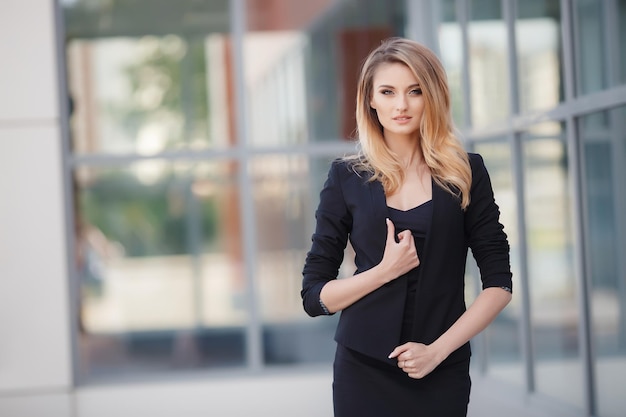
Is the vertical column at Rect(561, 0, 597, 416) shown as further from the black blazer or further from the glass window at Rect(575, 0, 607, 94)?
the black blazer

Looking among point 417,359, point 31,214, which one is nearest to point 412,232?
point 417,359

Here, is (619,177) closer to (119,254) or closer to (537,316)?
(537,316)

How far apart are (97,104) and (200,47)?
920 mm

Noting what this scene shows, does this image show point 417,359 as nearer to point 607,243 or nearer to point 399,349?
point 399,349

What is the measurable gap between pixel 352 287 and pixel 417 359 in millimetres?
204

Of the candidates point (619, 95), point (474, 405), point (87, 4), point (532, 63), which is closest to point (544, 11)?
point (532, 63)

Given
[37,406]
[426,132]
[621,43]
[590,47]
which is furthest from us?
[37,406]

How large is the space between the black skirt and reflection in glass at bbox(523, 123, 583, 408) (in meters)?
3.07

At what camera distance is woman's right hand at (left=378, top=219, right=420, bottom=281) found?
2.08 m

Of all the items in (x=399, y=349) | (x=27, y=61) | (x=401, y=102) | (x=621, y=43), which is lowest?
(x=399, y=349)

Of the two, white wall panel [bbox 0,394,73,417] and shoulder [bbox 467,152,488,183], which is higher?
shoulder [bbox 467,152,488,183]

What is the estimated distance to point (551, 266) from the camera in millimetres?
5520

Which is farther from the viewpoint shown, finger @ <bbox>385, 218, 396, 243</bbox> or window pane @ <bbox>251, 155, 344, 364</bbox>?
window pane @ <bbox>251, 155, 344, 364</bbox>

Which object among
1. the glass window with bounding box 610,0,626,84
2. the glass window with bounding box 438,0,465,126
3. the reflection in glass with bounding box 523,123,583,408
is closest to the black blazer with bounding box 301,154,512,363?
the glass window with bounding box 610,0,626,84
